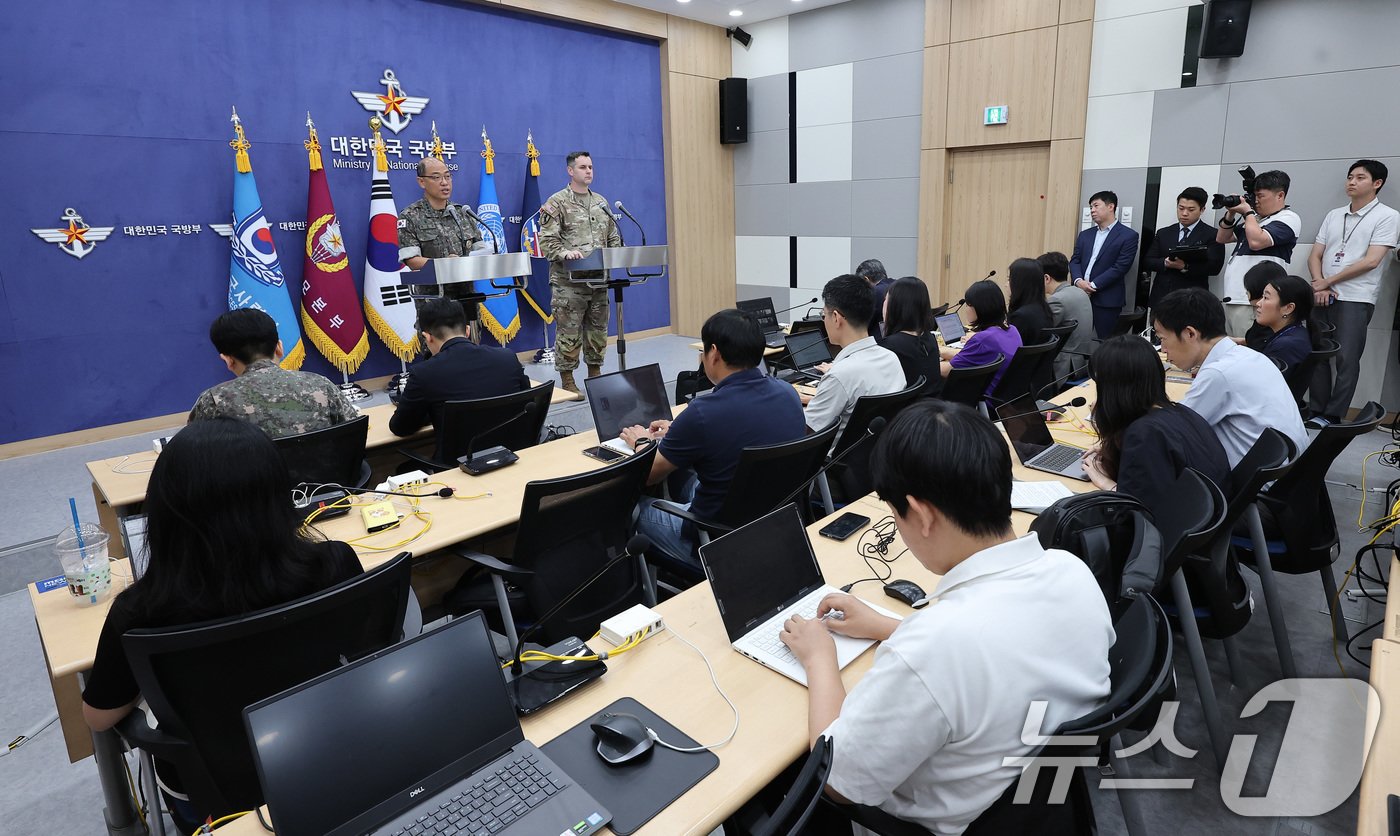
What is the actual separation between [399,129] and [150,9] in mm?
1755

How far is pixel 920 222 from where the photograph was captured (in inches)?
302

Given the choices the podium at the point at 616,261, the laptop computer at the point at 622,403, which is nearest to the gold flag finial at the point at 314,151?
the podium at the point at 616,261

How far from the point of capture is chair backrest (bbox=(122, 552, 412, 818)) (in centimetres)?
130

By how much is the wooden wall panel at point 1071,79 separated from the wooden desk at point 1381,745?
609 centimetres

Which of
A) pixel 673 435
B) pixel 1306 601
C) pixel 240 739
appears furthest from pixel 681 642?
pixel 1306 601

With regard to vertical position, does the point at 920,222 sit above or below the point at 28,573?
above

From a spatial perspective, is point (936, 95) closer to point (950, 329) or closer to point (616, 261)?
point (950, 329)

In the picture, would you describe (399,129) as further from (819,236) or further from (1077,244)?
(1077,244)

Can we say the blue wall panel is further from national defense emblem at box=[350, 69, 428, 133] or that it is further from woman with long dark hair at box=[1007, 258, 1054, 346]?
woman with long dark hair at box=[1007, 258, 1054, 346]

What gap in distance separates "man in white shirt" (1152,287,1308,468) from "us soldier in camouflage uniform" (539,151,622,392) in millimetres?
4255

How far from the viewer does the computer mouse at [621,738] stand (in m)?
1.26

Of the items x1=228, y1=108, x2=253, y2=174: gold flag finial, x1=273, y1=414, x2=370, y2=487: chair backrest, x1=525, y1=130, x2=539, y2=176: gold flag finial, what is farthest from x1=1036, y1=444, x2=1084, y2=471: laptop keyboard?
x1=525, y1=130, x2=539, y2=176: gold flag finial

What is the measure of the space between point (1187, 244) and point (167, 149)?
742 centimetres

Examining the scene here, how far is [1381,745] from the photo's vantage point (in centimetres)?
126
